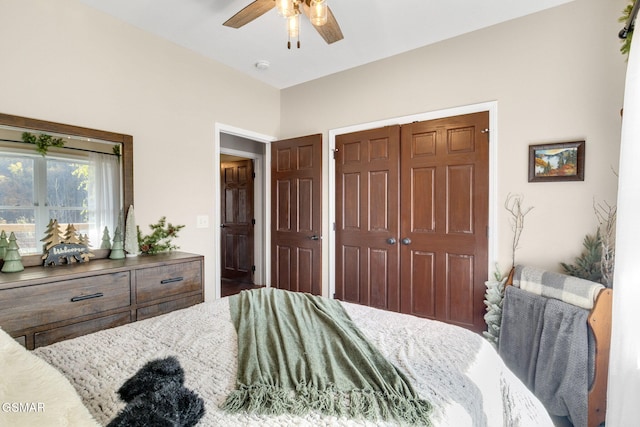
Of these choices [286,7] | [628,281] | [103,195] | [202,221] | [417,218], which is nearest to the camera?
[628,281]

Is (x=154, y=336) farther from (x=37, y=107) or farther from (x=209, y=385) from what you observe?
(x=37, y=107)

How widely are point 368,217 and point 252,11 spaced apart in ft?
6.68

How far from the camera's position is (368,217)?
10.4 ft

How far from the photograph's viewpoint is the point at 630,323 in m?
1.35

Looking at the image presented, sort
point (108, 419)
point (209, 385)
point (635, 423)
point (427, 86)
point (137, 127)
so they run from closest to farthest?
point (108, 419) < point (209, 385) < point (635, 423) < point (137, 127) < point (427, 86)

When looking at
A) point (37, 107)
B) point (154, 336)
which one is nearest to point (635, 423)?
point (154, 336)

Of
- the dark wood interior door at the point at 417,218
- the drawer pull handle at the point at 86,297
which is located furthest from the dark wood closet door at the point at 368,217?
the drawer pull handle at the point at 86,297

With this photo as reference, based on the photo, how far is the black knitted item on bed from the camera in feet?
2.20

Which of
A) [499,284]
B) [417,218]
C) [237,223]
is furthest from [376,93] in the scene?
[237,223]

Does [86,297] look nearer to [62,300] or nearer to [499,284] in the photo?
[62,300]

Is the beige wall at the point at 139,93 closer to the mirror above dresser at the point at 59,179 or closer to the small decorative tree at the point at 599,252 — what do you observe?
the mirror above dresser at the point at 59,179

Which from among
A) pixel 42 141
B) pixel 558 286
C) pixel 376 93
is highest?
pixel 376 93

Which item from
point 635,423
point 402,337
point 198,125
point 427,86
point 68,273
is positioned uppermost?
point 427,86

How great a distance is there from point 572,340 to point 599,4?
7.54 ft
